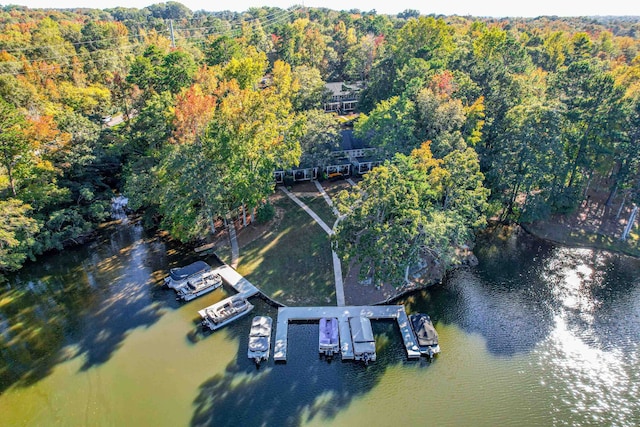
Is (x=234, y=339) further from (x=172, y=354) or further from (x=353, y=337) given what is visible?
(x=353, y=337)

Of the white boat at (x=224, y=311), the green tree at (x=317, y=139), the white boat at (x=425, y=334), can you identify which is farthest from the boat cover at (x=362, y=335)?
the green tree at (x=317, y=139)

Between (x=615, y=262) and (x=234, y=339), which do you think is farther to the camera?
(x=615, y=262)

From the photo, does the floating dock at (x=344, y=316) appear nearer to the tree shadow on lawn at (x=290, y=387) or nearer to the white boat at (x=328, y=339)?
the white boat at (x=328, y=339)

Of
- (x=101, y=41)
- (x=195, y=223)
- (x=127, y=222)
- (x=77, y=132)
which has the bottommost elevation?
(x=127, y=222)

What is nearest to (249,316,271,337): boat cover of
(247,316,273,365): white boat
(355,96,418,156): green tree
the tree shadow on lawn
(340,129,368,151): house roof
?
(247,316,273,365): white boat

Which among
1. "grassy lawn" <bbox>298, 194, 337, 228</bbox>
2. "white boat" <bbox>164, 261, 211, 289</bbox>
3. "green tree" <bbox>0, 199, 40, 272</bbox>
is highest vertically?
"green tree" <bbox>0, 199, 40, 272</bbox>

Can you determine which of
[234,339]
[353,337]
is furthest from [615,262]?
[234,339]

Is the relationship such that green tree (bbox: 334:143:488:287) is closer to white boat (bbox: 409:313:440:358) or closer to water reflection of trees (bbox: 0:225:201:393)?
white boat (bbox: 409:313:440:358)

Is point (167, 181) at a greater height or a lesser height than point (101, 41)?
lesser
